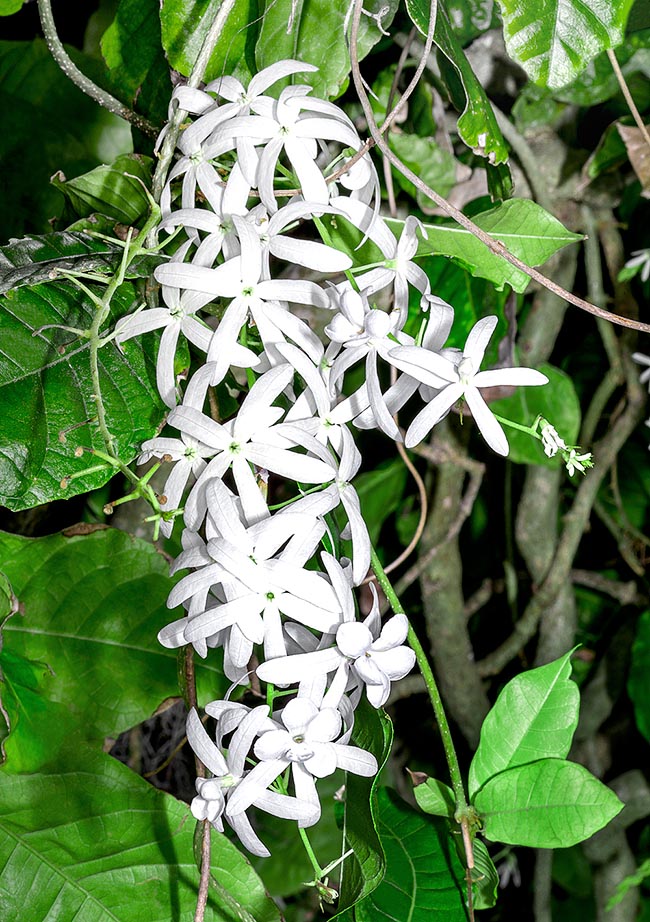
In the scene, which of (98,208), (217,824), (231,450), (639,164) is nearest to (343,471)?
(231,450)

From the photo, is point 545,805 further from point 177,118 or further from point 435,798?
point 177,118

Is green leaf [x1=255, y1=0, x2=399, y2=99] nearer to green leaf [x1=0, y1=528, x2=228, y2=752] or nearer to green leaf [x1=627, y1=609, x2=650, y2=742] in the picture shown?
green leaf [x1=0, y1=528, x2=228, y2=752]

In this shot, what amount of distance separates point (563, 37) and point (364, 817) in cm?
40

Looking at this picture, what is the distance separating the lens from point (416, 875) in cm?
47

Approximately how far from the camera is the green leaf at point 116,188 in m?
0.47

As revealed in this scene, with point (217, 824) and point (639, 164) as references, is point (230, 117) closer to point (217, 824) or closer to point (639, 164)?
point (217, 824)

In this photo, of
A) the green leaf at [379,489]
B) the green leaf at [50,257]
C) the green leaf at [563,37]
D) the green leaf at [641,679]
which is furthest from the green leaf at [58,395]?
the green leaf at [641,679]

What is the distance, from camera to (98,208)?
1.59 ft

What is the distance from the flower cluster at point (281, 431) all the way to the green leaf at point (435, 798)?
14 cm

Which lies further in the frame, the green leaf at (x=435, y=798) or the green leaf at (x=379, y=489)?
the green leaf at (x=379, y=489)

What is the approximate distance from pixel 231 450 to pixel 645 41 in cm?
58

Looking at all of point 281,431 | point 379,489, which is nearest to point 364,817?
point 281,431

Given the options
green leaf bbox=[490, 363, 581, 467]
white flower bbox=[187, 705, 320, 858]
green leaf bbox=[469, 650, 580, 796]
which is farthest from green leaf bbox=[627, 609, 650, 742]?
white flower bbox=[187, 705, 320, 858]

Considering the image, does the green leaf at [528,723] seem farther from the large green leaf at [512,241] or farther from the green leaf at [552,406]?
the green leaf at [552,406]
